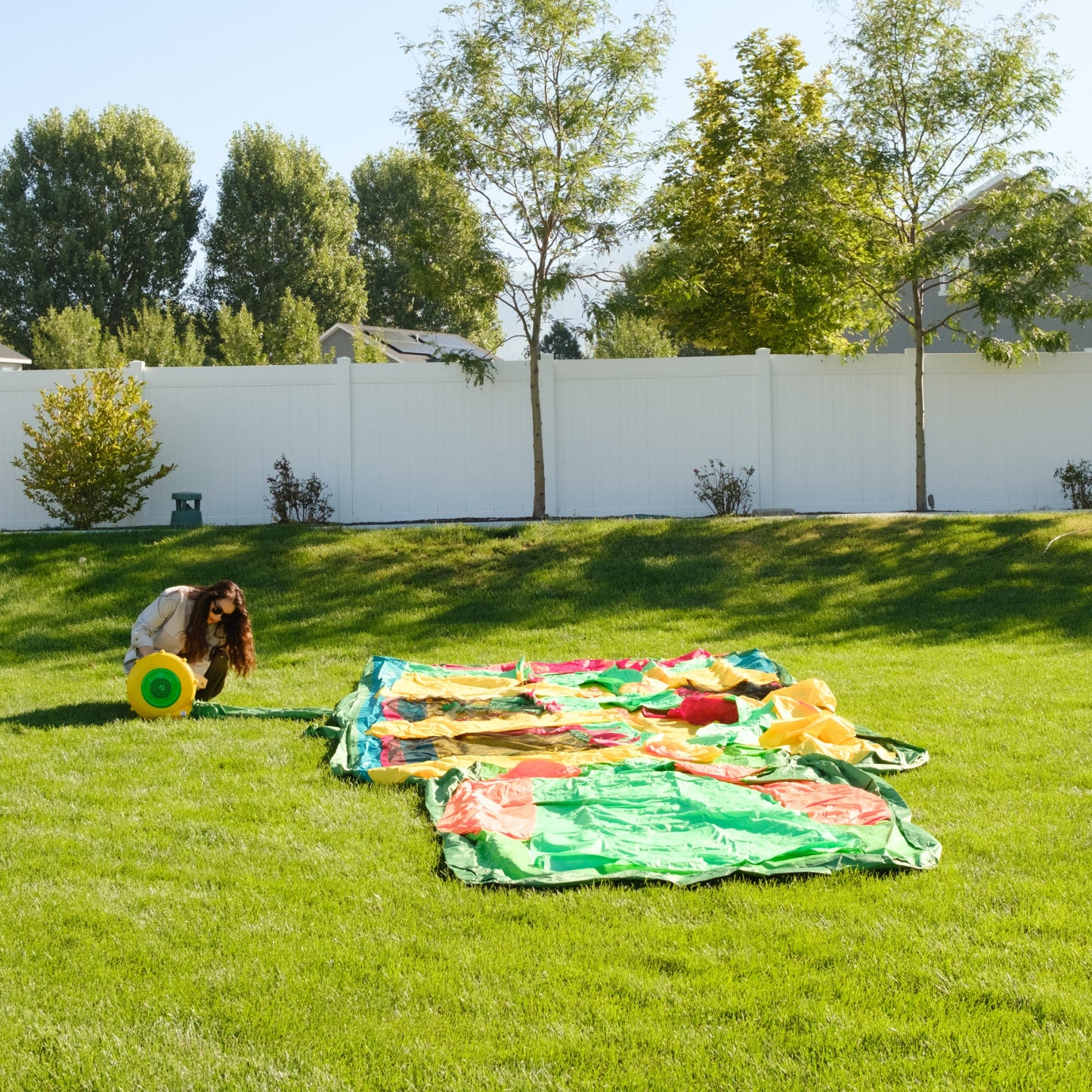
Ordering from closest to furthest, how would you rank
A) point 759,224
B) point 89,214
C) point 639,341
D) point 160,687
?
1. point 160,687
2. point 759,224
3. point 639,341
4. point 89,214

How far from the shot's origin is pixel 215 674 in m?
7.94

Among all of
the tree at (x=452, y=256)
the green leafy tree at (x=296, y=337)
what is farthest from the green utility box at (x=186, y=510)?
the green leafy tree at (x=296, y=337)

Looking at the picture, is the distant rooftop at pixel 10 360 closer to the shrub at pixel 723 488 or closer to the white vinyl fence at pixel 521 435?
the white vinyl fence at pixel 521 435

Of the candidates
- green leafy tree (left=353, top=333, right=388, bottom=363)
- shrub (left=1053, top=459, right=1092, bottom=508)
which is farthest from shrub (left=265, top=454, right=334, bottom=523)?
green leafy tree (left=353, top=333, right=388, bottom=363)

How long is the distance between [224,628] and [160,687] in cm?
77

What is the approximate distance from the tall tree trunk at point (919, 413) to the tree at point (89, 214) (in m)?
33.6

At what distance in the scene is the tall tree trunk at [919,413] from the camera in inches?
610

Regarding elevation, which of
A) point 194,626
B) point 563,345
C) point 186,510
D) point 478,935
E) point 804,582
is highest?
point 563,345

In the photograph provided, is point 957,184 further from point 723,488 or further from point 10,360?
point 10,360

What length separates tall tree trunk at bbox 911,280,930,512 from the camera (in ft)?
50.9

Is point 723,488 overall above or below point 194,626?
above

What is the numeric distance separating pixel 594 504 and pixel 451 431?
2148 mm

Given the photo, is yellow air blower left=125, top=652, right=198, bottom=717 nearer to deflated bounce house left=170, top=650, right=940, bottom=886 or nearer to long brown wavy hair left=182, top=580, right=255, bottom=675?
deflated bounce house left=170, top=650, right=940, bottom=886

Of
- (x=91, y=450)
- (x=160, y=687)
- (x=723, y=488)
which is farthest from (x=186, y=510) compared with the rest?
(x=160, y=687)
